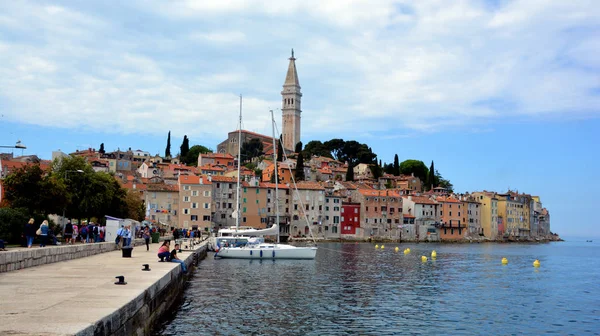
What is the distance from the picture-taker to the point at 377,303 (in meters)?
24.4

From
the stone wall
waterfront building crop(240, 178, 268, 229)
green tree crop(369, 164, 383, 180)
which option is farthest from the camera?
green tree crop(369, 164, 383, 180)

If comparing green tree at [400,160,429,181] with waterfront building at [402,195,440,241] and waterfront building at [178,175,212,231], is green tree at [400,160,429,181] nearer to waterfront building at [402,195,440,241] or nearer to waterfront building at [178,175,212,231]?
waterfront building at [402,195,440,241]

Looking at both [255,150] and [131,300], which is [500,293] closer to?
[131,300]

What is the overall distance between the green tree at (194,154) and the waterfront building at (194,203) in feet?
176

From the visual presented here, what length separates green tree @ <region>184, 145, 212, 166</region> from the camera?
14575 centimetres

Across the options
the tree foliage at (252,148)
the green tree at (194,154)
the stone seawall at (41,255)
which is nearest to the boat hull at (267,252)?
the stone seawall at (41,255)

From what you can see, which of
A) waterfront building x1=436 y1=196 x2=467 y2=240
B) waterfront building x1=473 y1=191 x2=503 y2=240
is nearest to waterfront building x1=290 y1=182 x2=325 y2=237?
waterfront building x1=436 y1=196 x2=467 y2=240

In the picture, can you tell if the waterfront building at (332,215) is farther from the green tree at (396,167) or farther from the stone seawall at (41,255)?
the stone seawall at (41,255)

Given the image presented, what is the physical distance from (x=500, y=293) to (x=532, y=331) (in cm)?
1085

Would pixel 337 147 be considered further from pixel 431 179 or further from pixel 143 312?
pixel 143 312

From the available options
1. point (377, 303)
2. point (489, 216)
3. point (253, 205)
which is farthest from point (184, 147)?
point (377, 303)

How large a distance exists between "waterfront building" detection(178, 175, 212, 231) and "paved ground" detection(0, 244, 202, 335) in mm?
70055

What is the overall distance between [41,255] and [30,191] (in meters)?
15.7

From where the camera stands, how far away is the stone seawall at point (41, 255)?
16828 mm
